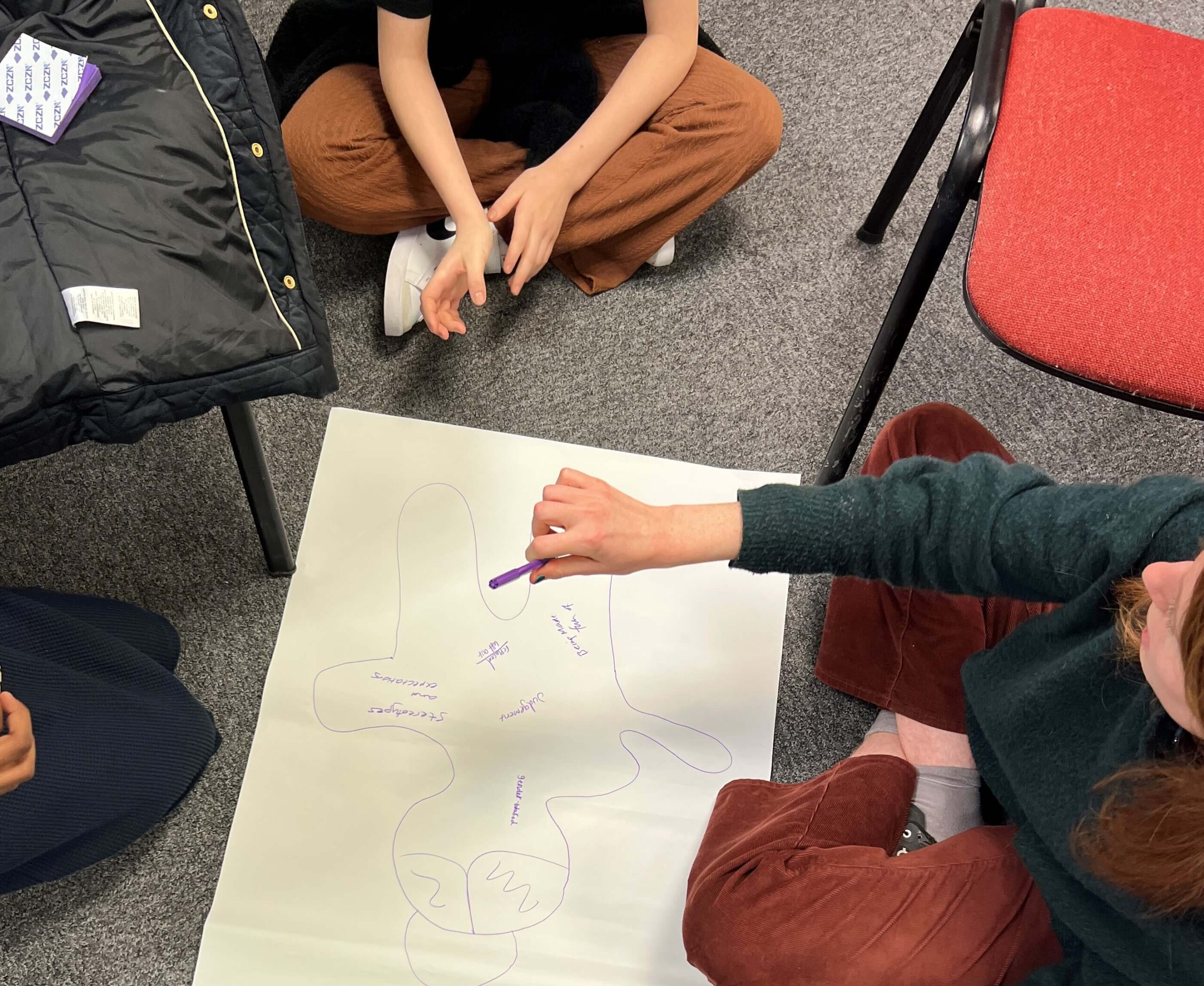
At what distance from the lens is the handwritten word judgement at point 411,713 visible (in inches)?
34.0

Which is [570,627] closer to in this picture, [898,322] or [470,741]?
[470,741]

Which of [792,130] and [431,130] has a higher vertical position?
[431,130]

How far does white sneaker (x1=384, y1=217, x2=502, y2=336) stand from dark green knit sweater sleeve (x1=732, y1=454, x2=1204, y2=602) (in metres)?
0.49

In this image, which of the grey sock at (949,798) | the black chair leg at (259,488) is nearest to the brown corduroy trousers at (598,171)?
the black chair leg at (259,488)

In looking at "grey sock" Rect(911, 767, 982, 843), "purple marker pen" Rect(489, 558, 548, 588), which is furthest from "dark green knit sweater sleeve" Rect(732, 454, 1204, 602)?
"grey sock" Rect(911, 767, 982, 843)

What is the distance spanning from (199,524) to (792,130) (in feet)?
2.61

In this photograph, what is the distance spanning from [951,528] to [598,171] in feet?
1.66

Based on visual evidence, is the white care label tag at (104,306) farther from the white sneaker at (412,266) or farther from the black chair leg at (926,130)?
the black chair leg at (926,130)

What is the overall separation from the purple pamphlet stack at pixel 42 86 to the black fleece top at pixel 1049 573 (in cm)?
49

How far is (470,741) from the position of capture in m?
0.86

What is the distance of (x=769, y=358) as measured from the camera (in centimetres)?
106

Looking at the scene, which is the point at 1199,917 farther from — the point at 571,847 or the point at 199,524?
the point at 199,524

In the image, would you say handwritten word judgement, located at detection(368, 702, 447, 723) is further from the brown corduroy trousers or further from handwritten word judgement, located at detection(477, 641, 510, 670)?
the brown corduroy trousers

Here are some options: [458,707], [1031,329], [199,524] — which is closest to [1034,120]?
[1031,329]
